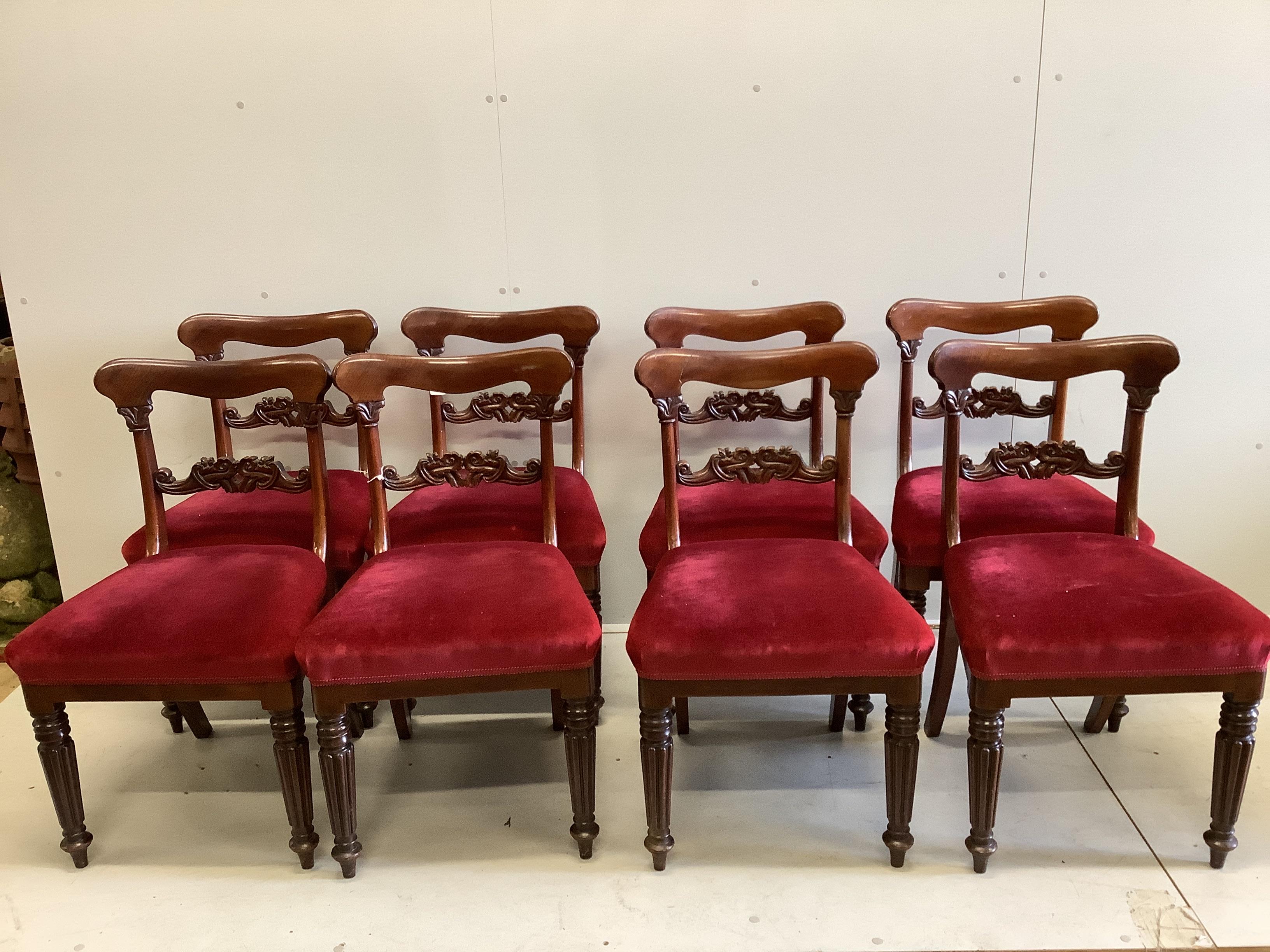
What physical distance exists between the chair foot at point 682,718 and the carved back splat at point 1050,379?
0.79m

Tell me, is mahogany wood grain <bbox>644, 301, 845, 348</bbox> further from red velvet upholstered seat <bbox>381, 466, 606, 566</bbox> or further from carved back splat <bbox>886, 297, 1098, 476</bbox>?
red velvet upholstered seat <bbox>381, 466, 606, 566</bbox>

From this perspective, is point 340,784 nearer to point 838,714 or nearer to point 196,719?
point 196,719

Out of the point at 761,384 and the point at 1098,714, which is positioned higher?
the point at 761,384

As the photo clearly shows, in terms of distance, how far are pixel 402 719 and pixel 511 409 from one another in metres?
0.80

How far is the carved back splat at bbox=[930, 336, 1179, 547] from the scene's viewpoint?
5.76 feet

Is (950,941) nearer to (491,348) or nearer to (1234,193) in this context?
(491,348)

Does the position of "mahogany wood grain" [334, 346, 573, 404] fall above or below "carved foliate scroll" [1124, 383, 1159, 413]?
above

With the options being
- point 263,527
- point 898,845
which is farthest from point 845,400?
point 263,527

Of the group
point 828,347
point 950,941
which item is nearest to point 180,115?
point 828,347

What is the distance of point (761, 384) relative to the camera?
183cm

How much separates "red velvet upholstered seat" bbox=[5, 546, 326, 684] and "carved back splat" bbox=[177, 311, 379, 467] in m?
0.70

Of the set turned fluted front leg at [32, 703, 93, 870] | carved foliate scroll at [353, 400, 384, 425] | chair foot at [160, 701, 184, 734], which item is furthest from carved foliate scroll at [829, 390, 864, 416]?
chair foot at [160, 701, 184, 734]

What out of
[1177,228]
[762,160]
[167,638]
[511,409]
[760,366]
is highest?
[762,160]

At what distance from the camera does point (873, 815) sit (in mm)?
1841
